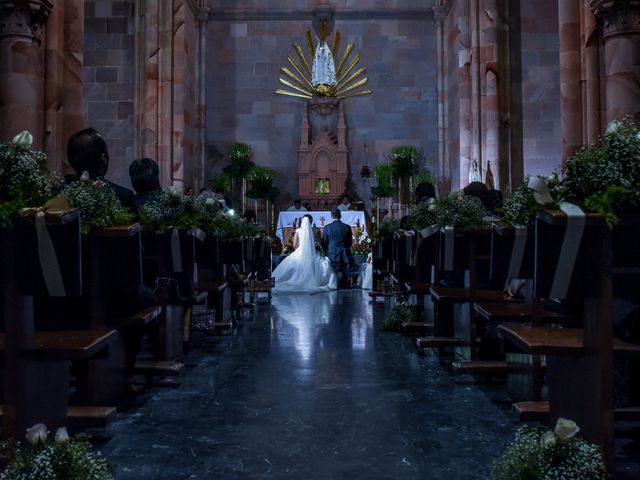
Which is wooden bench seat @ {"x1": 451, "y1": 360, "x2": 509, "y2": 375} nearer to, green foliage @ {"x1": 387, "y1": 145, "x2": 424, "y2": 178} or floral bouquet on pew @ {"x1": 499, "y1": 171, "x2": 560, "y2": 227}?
floral bouquet on pew @ {"x1": 499, "y1": 171, "x2": 560, "y2": 227}

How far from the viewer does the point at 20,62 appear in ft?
25.9

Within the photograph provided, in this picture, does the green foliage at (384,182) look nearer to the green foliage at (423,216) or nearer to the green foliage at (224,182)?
the green foliage at (224,182)

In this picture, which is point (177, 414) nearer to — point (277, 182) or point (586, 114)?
point (586, 114)

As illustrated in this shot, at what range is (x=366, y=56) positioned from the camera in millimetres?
20750

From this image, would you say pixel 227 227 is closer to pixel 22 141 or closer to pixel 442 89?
pixel 22 141

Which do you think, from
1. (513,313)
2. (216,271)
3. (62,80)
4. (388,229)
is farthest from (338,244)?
(513,313)

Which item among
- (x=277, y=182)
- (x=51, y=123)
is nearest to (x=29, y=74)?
(x=51, y=123)

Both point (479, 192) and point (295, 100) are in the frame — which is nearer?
point (479, 192)

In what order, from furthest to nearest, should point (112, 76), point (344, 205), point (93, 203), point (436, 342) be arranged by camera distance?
1. point (344, 205)
2. point (112, 76)
3. point (436, 342)
4. point (93, 203)

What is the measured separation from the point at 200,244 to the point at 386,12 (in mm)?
15190

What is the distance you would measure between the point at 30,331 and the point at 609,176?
99.3 inches

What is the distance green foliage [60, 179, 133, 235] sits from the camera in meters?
4.16

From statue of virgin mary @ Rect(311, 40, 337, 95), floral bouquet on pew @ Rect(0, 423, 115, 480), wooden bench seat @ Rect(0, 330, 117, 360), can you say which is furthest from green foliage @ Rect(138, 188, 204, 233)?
statue of virgin mary @ Rect(311, 40, 337, 95)

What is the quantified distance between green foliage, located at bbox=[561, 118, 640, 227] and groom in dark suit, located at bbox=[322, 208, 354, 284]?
11.8 metres
